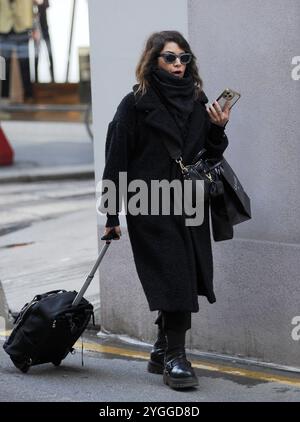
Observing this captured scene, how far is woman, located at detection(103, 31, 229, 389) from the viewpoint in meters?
5.62

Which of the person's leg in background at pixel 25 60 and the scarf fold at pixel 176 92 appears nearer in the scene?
the scarf fold at pixel 176 92

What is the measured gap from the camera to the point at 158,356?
19.8ft

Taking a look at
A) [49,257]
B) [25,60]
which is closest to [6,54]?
[25,60]

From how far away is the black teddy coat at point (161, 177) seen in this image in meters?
5.63

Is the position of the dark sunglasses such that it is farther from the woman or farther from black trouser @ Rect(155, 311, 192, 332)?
black trouser @ Rect(155, 311, 192, 332)

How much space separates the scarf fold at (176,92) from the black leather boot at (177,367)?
3.51 feet

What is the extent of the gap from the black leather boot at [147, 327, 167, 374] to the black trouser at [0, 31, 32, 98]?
12.6 m

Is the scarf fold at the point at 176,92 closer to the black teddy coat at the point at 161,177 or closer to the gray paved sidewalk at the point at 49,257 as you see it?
the black teddy coat at the point at 161,177

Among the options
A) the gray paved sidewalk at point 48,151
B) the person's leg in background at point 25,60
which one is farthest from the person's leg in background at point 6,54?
the gray paved sidewalk at point 48,151

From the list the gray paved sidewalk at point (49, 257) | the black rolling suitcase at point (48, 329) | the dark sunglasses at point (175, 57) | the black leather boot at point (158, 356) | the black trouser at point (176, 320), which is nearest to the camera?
the dark sunglasses at point (175, 57)

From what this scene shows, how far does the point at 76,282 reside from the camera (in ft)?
26.7
